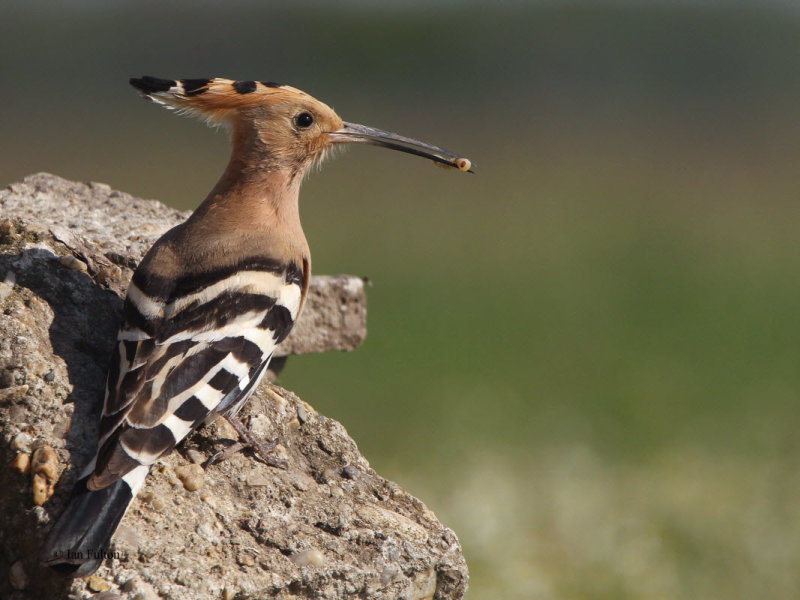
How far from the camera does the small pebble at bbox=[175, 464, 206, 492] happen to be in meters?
2.17

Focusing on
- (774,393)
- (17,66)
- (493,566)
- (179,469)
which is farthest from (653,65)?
(179,469)

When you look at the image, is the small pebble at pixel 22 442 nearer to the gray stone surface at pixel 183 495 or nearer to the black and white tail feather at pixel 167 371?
the gray stone surface at pixel 183 495

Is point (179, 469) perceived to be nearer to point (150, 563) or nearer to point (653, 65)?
point (150, 563)

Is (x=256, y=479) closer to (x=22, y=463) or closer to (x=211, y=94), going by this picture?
(x=22, y=463)

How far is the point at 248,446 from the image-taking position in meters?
2.33

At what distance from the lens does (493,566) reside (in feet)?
12.3

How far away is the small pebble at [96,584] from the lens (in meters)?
1.91

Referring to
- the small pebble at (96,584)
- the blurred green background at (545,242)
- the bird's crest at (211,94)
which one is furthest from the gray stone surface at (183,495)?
the blurred green background at (545,242)

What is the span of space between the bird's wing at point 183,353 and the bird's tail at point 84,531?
27 millimetres

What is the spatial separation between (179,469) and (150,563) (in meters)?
0.26

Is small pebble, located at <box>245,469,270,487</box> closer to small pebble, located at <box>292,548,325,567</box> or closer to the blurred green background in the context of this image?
small pebble, located at <box>292,548,325,567</box>

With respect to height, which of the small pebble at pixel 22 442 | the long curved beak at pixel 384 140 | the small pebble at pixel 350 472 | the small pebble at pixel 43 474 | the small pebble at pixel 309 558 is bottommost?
the small pebble at pixel 43 474

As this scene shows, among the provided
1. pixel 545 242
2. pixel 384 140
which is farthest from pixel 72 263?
pixel 545 242

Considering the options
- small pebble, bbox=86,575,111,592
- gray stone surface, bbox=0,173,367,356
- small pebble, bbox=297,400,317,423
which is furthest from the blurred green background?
small pebble, bbox=86,575,111,592
